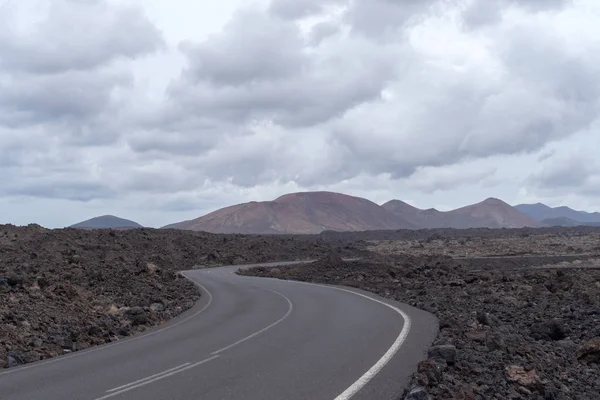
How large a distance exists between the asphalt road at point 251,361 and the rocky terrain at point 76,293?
1.29 m

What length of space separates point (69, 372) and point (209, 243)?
209 ft

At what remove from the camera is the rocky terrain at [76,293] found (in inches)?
715

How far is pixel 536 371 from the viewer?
477 inches

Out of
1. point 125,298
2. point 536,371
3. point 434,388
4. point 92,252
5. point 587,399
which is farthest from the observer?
point 92,252

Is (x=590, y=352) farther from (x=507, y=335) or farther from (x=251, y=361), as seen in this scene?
(x=251, y=361)

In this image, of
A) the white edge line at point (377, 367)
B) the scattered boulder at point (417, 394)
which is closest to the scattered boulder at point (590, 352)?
the white edge line at point (377, 367)

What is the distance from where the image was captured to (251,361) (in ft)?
43.3

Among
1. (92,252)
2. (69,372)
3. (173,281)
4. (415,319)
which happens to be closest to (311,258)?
(92,252)

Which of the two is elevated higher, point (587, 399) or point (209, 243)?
point (209, 243)

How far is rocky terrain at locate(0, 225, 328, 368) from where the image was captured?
18.2 meters

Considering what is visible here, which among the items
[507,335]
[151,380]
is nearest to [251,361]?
[151,380]

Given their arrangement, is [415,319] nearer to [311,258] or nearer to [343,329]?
[343,329]

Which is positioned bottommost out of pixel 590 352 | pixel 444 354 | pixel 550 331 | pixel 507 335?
pixel 590 352

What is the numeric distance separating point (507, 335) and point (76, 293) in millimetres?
14937
